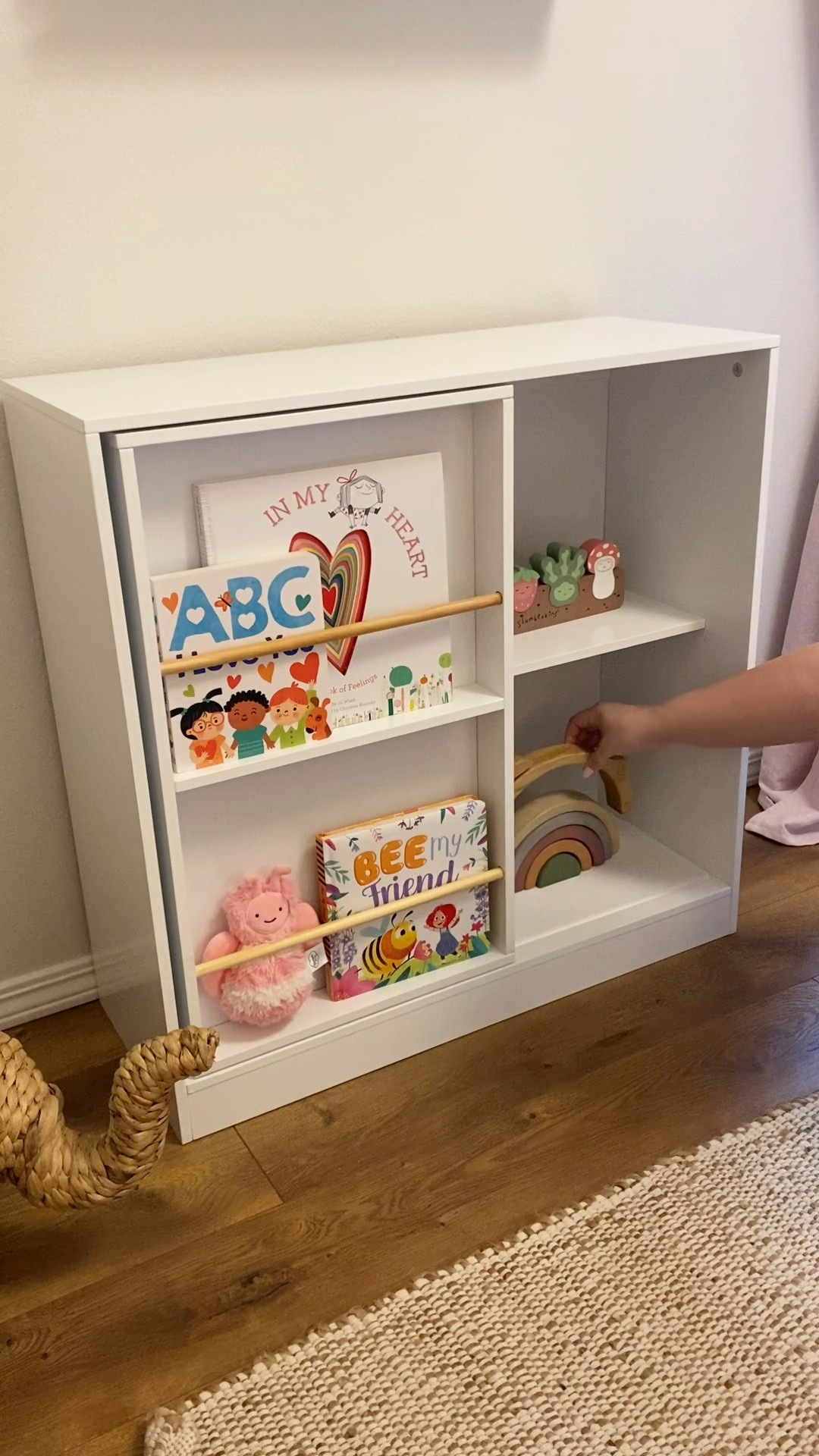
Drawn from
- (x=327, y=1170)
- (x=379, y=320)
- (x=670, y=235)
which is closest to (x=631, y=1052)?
(x=327, y=1170)

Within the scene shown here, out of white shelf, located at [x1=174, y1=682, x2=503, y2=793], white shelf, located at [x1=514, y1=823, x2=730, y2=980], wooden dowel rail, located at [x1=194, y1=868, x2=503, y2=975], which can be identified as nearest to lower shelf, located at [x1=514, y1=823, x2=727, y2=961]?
white shelf, located at [x1=514, y1=823, x2=730, y2=980]

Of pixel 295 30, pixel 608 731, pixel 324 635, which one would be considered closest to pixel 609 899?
pixel 608 731

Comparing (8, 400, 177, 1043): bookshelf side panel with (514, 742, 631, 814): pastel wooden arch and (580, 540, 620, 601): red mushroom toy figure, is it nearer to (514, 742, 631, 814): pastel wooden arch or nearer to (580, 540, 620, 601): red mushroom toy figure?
(514, 742, 631, 814): pastel wooden arch

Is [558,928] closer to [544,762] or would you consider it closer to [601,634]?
[544,762]

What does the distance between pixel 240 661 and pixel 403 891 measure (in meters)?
0.36

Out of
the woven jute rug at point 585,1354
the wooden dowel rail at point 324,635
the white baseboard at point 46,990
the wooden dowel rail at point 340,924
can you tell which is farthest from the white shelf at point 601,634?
the white baseboard at point 46,990

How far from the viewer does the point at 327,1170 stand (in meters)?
1.25

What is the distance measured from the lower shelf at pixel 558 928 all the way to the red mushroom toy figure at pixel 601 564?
1.24 feet

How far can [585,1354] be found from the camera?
1.04m

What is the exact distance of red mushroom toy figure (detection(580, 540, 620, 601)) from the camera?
1526mm

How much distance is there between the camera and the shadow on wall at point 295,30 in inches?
47.9

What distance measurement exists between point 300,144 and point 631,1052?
3.64ft

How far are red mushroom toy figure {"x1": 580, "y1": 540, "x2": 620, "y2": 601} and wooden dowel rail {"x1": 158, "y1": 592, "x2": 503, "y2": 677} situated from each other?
26cm

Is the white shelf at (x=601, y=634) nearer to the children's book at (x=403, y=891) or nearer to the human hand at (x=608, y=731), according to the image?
A: the human hand at (x=608, y=731)
